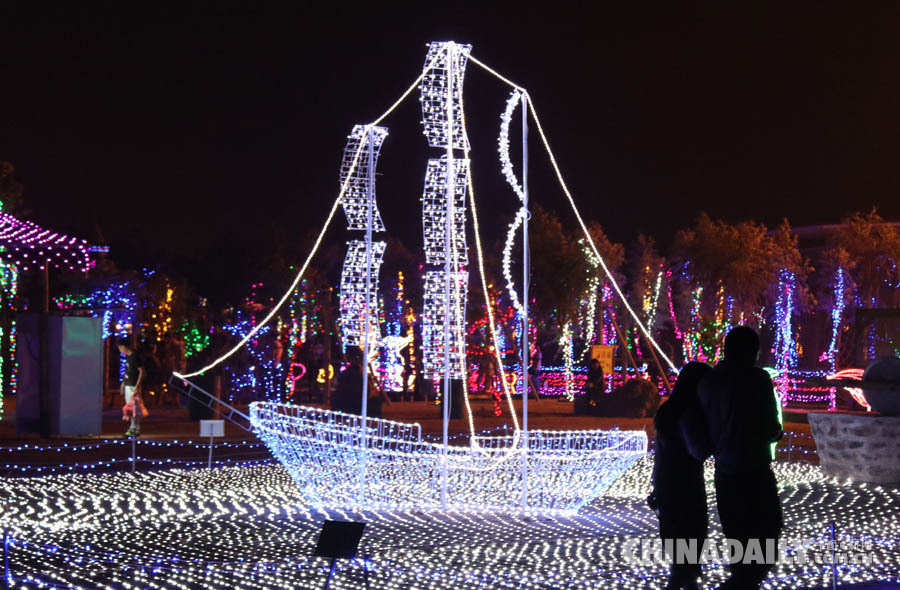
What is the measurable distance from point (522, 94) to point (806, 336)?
38628mm

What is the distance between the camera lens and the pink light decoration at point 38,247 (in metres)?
18.1

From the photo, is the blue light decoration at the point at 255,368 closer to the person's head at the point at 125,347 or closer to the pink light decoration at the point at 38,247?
the person's head at the point at 125,347

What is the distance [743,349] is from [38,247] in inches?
587

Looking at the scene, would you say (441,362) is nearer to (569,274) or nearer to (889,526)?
(889,526)

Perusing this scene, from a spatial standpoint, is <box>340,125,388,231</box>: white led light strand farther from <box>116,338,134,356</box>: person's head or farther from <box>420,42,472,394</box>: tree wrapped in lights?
<box>116,338,134,356</box>: person's head

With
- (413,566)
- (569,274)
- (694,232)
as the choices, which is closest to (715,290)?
(694,232)

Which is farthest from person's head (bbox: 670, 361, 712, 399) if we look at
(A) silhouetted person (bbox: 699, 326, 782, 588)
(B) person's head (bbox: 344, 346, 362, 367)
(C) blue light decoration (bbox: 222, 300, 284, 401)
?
(C) blue light decoration (bbox: 222, 300, 284, 401)

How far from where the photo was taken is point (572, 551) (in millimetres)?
7762

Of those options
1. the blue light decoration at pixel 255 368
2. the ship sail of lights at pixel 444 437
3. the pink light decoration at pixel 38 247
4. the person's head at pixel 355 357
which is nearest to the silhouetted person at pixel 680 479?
the ship sail of lights at pixel 444 437

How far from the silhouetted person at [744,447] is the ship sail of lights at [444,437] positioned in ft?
12.1

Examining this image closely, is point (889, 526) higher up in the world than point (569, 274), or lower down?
lower down

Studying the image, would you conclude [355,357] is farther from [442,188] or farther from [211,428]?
[442,188]

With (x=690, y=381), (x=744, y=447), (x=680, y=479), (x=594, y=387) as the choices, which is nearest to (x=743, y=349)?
(x=690, y=381)

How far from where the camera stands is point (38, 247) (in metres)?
18.2
